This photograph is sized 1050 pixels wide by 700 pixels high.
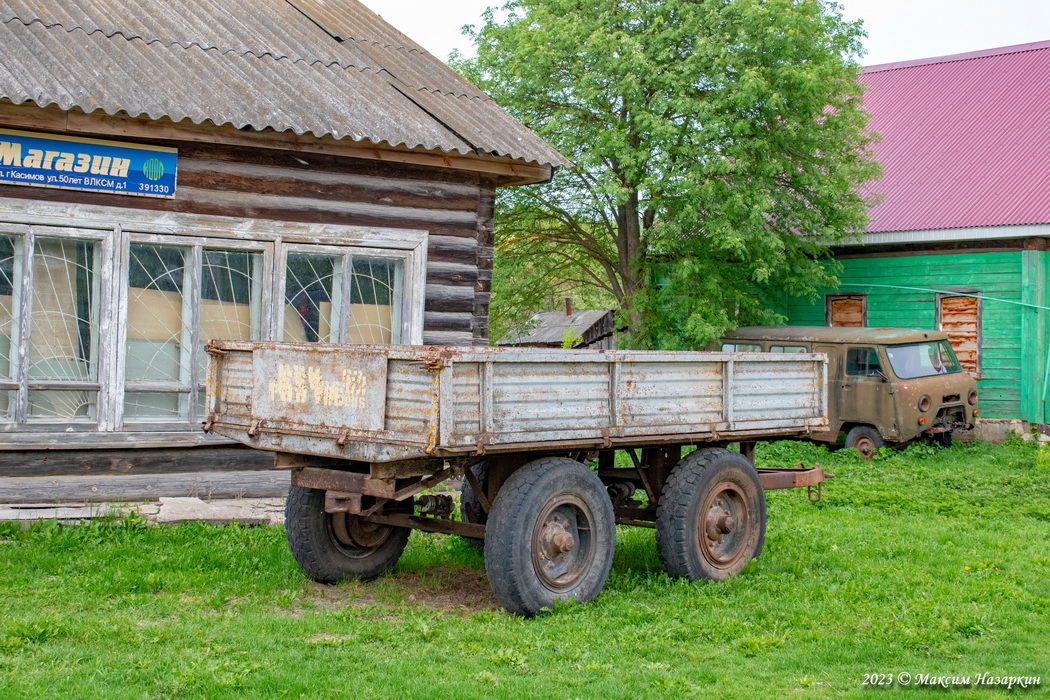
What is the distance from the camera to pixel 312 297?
9.89 meters

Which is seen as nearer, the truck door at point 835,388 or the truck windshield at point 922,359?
the truck windshield at point 922,359

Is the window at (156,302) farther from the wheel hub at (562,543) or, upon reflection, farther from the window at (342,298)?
the wheel hub at (562,543)

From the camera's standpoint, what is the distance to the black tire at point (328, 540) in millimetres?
7215

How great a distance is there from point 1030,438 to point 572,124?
340 inches

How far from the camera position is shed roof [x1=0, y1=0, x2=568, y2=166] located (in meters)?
8.77

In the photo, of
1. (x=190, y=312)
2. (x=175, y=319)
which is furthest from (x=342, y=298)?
(x=175, y=319)

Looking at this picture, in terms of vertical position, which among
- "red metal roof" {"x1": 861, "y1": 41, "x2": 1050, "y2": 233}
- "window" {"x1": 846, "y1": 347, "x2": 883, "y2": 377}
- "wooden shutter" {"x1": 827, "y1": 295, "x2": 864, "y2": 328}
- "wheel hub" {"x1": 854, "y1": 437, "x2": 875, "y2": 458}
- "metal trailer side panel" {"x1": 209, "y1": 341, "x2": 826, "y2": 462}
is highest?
"red metal roof" {"x1": 861, "y1": 41, "x2": 1050, "y2": 233}

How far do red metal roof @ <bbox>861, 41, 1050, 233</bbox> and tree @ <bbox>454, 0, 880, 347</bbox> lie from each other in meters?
1.43

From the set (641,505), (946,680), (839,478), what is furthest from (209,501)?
(839,478)

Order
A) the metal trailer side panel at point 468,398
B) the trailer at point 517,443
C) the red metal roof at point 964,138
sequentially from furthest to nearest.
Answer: the red metal roof at point 964,138 < the trailer at point 517,443 < the metal trailer side panel at point 468,398

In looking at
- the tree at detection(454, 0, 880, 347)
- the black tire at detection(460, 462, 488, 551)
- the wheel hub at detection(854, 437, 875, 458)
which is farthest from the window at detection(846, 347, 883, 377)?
the black tire at detection(460, 462, 488, 551)

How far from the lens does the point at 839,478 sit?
12875 millimetres

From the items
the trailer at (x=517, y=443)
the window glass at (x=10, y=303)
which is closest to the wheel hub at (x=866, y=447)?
the trailer at (x=517, y=443)

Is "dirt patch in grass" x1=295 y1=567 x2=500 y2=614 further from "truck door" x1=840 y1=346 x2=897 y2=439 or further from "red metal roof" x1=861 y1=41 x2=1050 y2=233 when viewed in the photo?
"red metal roof" x1=861 y1=41 x2=1050 y2=233
